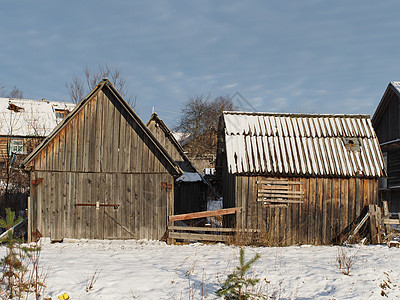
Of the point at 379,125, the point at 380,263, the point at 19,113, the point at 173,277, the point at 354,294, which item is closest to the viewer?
the point at 354,294

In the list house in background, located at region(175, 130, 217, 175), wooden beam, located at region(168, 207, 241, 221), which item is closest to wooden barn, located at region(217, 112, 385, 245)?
wooden beam, located at region(168, 207, 241, 221)

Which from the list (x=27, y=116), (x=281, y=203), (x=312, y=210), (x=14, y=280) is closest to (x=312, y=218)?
(x=312, y=210)

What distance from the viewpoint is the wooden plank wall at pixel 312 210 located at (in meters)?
14.5

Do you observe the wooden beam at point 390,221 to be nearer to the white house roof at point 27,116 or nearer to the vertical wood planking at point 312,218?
the vertical wood planking at point 312,218

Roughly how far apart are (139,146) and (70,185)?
10.4 ft

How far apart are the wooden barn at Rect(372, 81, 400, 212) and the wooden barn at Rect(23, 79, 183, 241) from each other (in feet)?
49.6

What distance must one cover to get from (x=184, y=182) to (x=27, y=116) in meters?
26.3

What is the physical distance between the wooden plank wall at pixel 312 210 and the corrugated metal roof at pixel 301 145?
484 mm

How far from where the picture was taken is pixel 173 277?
Answer: 8.20 meters

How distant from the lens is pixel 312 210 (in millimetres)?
14719

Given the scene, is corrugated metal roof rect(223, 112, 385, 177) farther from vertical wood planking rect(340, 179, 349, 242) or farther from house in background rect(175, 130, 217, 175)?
house in background rect(175, 130, 217, 175)

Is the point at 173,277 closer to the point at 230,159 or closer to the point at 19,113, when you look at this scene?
the point at 230,159

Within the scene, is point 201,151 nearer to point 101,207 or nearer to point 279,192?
point 279,192

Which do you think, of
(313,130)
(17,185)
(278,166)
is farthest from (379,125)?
(17,185)
